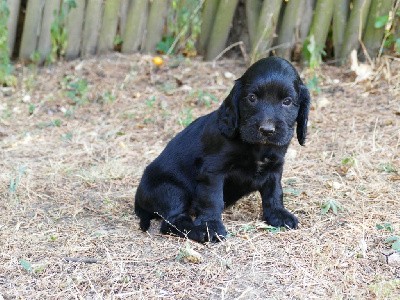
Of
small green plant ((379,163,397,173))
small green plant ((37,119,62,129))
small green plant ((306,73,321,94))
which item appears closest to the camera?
small green plant ((379,163,397,173))

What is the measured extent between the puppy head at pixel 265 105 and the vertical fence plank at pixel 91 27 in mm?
3791

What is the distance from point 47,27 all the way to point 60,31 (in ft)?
0.55

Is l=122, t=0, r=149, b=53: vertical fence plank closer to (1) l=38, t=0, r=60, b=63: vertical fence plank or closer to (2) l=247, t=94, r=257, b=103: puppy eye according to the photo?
(1) l=38, t=0, r=60, b=63: vertical fence plank

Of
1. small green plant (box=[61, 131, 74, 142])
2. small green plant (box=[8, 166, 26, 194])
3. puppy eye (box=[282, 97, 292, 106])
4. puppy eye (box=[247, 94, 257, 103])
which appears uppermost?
puppy eye (box=[282, 97, 292, 106])

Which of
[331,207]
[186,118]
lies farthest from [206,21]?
[331,207]

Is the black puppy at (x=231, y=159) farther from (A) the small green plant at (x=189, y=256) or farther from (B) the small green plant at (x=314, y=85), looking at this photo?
(B) the small green plant at (x=314, y=85)

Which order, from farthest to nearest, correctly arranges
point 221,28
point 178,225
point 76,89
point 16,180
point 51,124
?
1. point 221,28
2. point 76,89
3. point 51,124
4. point 16,180
5. point 178,225

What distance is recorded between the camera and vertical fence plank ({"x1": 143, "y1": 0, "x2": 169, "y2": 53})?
8.05 meters

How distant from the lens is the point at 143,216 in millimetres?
4957

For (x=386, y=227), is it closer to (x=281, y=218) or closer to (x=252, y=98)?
(x=281, y=218)

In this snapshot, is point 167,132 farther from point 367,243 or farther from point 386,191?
point 367,243

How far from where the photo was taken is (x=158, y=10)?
8062 mm

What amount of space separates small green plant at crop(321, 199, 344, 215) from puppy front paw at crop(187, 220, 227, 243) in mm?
850

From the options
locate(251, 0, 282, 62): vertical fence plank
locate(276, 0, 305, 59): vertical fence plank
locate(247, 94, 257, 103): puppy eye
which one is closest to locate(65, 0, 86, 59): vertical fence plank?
locate(251, 0, 282, 62): vertical fence plank
